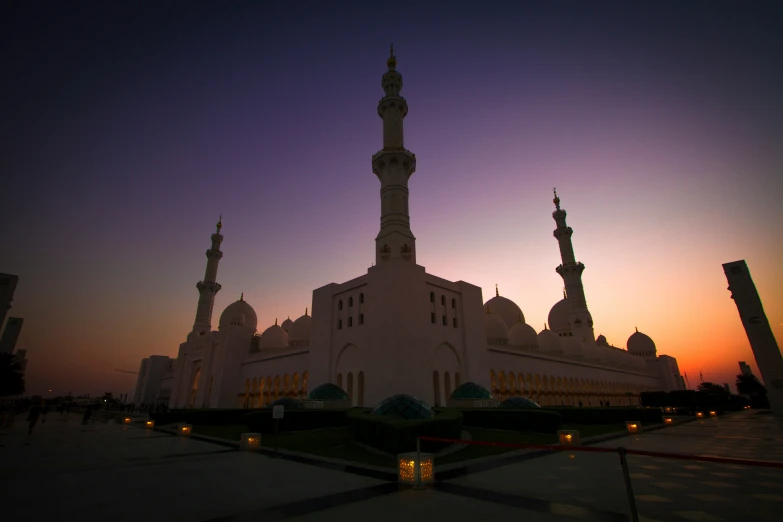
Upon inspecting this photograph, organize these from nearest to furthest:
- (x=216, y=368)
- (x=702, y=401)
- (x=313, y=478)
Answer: (x=313, y=478)
(x=702, y=401)
(x=216, y=368)

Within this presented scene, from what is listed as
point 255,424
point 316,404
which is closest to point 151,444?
point 255,424

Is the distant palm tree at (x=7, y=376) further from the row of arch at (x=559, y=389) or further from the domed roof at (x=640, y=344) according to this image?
the domed roof at (x=640, y=344)

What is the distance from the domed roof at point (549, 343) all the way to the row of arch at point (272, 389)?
25.3 m

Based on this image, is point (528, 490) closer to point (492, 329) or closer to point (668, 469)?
point (668, 469)

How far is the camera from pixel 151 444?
14289mm

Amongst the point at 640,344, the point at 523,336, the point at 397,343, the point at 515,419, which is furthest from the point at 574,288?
the point at 515,419

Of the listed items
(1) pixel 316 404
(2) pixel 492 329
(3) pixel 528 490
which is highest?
(2) pixel 492 329

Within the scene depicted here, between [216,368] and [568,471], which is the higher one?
[216,368]

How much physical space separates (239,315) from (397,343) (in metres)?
31.6

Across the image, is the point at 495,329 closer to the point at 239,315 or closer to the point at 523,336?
the point at 523,336

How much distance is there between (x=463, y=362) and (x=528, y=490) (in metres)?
Answer: 20.4

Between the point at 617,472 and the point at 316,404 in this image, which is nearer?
the point at 617,472

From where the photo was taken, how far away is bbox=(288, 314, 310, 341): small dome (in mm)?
40606

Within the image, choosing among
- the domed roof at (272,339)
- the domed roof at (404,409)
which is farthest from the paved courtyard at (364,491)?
the domed roof at (272,339)
